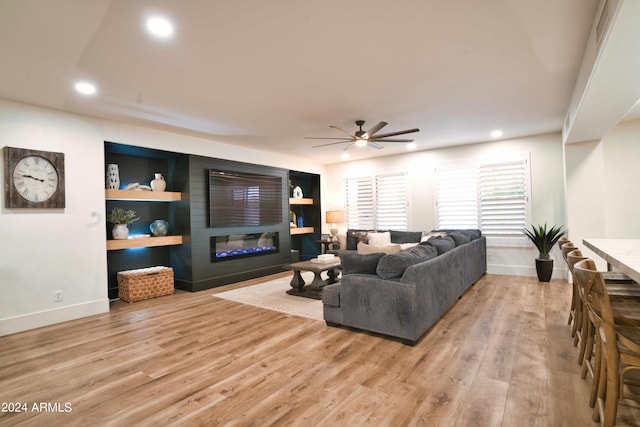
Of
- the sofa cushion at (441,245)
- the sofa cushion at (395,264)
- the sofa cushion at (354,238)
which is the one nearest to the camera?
the sofa cushion at (395,264)

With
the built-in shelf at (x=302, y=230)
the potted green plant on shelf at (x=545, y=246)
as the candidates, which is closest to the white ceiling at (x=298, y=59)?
the potted green plant on shelf at (x=545, y=246)

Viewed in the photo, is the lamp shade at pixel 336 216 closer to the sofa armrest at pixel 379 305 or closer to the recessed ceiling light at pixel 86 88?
the sofa armrest at pixel 379 305

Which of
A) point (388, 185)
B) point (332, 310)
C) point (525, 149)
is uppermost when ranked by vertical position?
point (525, 149)

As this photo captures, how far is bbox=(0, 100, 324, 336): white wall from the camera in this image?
11.8ft

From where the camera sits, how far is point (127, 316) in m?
4.09

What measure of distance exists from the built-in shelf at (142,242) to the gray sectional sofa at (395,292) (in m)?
3.21

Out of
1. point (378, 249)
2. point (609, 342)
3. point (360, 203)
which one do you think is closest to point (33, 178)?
point (378, 249)

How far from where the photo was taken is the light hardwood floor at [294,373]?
1955 millimetres

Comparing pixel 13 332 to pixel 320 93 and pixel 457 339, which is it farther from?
pixel 457 339

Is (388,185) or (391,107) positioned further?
(388,185)

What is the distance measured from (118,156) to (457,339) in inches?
223

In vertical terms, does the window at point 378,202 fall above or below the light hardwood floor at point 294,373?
above

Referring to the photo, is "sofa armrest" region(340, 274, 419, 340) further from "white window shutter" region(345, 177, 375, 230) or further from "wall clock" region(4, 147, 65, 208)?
"white window shutter" region(345, 177, 375, 230)

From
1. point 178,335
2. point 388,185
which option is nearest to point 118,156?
point 178,335
